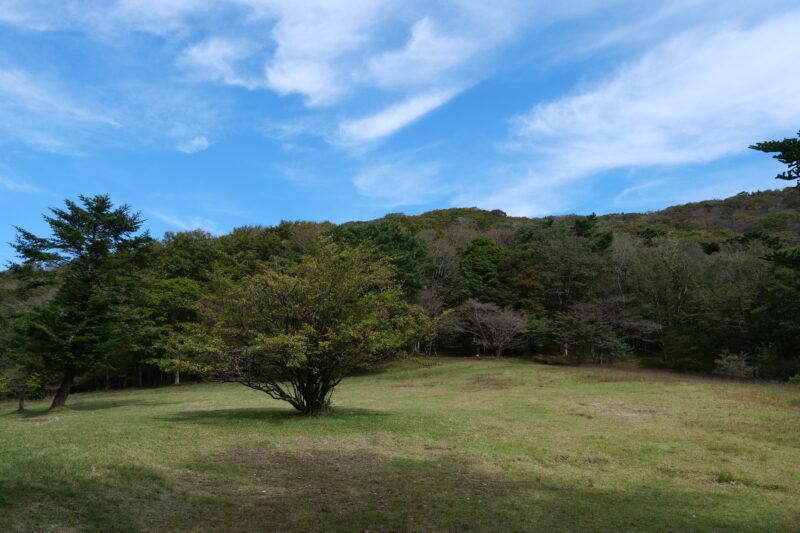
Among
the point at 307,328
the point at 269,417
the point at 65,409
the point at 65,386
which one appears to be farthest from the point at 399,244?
the point at 307,328

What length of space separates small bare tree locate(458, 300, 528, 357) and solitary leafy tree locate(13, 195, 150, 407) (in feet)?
94.2

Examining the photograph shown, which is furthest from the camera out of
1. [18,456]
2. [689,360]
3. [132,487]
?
[689,360]

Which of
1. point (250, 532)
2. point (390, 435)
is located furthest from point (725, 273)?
point (250, 532)

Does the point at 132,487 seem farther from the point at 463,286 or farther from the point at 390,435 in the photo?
the point at 463,286

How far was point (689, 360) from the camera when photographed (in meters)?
38.9

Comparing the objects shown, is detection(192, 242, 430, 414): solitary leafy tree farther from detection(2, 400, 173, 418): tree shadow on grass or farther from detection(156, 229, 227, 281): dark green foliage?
detection(156, 229, 227, 281): dark green foliage

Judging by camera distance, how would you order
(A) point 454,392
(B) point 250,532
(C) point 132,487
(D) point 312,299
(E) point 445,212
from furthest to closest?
(E) point 445,212
(A) point 454,392
(D) point 312,299
(C) point 132,487
(B) point 250,532

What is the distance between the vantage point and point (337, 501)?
759cm

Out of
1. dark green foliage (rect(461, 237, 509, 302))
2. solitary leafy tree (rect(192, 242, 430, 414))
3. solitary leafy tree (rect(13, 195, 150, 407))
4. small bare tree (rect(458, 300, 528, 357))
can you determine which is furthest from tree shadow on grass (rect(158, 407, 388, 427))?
dark green foliage (rect(461, 237, 509, 302))

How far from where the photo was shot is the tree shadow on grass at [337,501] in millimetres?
6258

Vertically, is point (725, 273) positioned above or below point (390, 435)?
above

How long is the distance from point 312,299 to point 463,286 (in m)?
36.4

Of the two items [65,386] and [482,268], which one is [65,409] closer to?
[65,386]

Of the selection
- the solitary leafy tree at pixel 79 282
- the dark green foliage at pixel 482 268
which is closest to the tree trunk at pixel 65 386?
the solitary leafy tree at pixel 79 282
